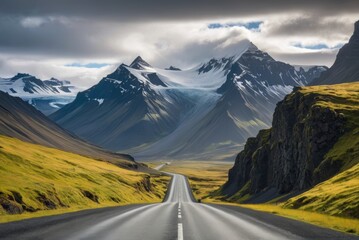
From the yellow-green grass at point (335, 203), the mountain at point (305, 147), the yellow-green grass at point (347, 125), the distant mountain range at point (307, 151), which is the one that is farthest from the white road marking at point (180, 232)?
the yellow-green grass at point (347, 125)

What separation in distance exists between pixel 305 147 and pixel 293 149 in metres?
11.4

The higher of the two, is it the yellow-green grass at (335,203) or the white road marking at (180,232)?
the white road marking at (180,232)

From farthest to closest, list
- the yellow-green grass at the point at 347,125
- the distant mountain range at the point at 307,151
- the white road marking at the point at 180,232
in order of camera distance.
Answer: the yellow-green grass at the point at 347,125 → the distant mountain range at the point at 307,151 → the white road marking at the point at 180,232

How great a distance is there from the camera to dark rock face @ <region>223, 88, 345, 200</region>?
359ft

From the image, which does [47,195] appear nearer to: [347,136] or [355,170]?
[355,170]

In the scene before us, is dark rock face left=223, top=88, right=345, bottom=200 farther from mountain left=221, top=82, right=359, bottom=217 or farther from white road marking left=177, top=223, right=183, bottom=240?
white road marking left=177, top=223, right=183, bottom=240

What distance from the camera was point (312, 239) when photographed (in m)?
24.1

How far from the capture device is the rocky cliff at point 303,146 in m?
102

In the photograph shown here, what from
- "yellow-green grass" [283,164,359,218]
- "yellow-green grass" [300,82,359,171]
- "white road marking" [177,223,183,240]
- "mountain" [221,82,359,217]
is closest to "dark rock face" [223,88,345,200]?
"mountain" [221,82,359,217]

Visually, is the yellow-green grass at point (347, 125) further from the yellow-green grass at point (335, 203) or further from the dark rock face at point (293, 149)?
the yellow-green grass at point (335, 203)

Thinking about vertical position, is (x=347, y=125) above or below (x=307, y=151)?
above

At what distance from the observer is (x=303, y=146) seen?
396 feet

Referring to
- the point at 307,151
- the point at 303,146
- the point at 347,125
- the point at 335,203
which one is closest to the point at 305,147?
the point at 303,146

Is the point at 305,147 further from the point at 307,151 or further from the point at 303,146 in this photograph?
the point at 307,151
